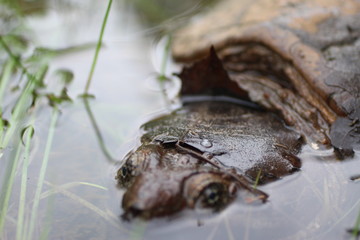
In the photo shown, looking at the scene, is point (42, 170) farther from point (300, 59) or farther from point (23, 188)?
Result: point (300, 59)

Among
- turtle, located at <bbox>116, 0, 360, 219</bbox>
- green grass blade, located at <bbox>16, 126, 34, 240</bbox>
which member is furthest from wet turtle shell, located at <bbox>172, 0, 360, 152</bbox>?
green grass blade, located at <bbox>16, 126, 34, 240</bbox>

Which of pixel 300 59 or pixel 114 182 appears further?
pixel 300 59

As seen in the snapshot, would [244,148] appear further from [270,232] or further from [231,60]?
[231,60]

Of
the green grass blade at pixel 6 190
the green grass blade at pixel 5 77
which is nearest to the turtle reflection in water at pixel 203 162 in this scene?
the green grass blade at pixel 6 190

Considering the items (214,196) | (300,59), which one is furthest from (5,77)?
(300,59)

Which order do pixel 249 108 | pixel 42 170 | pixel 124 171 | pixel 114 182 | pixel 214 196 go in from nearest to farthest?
pixel 214 196
pixel 124 171
pixel 114 182
pixel 42 170
pixel 249 108

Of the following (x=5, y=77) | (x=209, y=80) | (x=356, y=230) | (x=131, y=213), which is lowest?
(x=356, y=230)

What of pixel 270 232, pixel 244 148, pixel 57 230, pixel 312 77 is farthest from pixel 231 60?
pixel 57 230
